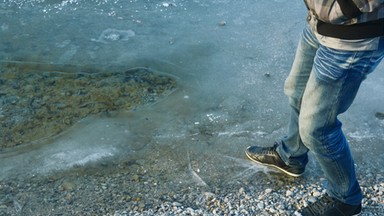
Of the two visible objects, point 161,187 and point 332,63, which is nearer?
point 332,63

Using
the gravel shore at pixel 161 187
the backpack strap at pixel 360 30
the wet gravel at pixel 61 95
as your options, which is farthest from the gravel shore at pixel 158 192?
the backpack strap at pixel 360 30

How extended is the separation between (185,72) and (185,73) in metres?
0.01

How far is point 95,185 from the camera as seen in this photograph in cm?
266

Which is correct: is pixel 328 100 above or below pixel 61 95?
above

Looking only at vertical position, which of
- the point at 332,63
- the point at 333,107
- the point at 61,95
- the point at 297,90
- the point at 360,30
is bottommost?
the point at 61,95

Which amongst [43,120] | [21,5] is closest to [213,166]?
[43,120]

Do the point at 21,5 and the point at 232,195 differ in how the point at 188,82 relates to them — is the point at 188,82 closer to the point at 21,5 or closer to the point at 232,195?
the point at 232,195

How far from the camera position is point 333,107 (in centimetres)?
200

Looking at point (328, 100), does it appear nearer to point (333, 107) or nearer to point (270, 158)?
point (333, 107)

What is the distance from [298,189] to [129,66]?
5.63 ft

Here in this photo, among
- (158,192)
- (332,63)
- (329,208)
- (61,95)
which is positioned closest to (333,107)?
(332,63)

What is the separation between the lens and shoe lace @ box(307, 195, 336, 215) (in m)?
2.38

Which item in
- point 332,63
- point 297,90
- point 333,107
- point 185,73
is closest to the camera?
point 332,63

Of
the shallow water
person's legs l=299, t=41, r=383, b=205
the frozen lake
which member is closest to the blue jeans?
person's legs l=299, t=41, r=383, b=205
